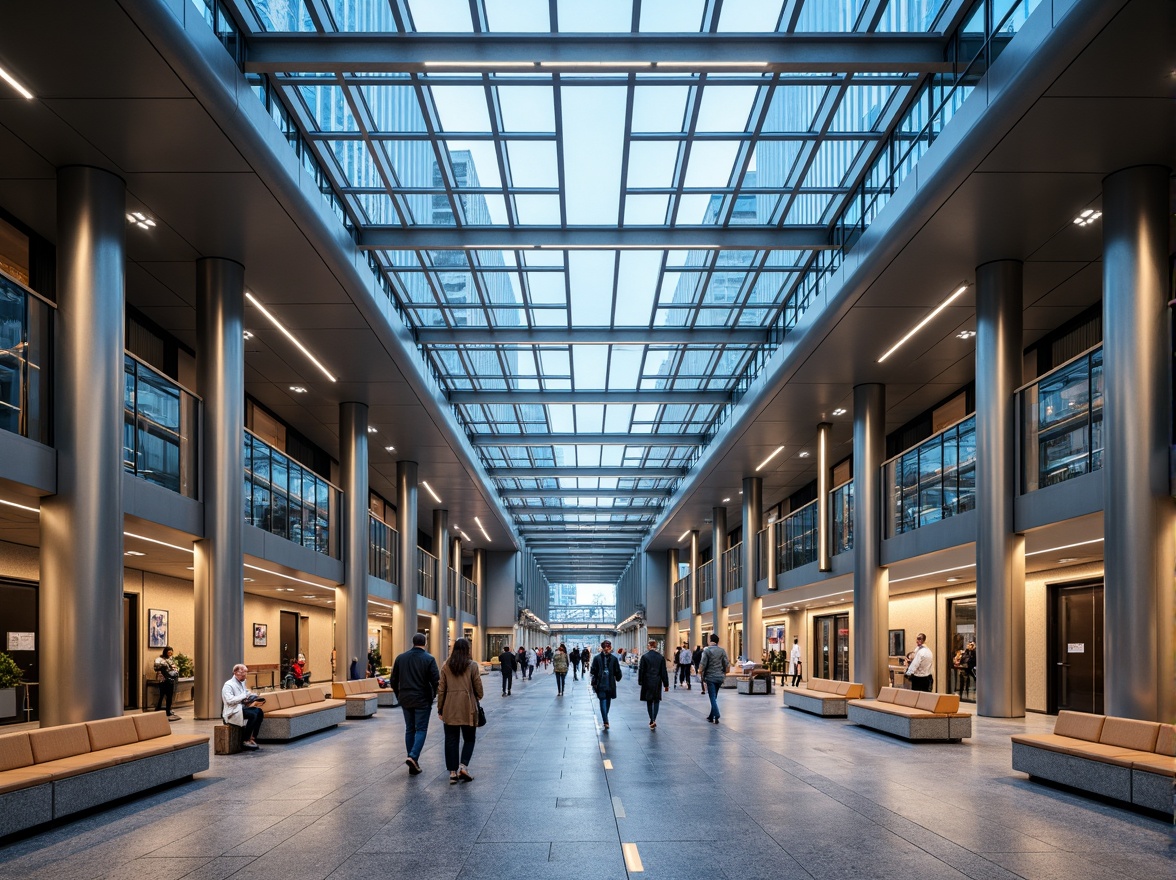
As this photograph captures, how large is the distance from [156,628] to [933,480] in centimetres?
1908

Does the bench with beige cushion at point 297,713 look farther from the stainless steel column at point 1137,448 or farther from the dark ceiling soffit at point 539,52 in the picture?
the stainless steel column at point 1137,448

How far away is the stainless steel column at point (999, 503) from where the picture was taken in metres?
18.8

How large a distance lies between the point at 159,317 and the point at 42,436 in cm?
896

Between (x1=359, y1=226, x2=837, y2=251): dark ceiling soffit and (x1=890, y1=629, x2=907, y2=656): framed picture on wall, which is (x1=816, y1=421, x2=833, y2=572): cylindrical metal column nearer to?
(x1=890, y1=629, x2=907, y2=656): framed picture on wall

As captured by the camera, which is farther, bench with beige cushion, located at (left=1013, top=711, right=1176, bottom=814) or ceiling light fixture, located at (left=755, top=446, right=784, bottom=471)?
ceiling light fixture, located at (left=755, top=446, right=784, bottom=471)

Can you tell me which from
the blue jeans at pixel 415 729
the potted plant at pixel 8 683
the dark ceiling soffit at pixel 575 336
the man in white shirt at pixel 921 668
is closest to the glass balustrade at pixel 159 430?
the potted plant at pixel 8 683

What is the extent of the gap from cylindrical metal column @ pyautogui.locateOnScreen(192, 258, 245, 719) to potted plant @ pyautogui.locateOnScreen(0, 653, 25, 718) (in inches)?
125

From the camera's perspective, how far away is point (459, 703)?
12.7 m

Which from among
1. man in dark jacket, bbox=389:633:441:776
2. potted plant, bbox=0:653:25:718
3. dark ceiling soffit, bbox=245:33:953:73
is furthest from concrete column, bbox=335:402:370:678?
dark ceiling soffit, bbox=245:33:953:73

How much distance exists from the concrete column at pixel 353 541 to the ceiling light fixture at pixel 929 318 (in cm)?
1388

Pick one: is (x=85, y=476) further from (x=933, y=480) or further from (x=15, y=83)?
(x=933, y=480)

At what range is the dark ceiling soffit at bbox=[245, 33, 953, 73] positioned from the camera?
48.2 ft

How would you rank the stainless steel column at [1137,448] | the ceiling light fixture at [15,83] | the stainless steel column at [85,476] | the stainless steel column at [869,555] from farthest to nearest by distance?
the stainless steel column at [869,555] → the stainless steel column at [1137,448] → the stainless steel column at [85,476] → the ceiling light fixture at [15,83]

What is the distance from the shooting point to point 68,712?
1377cm
